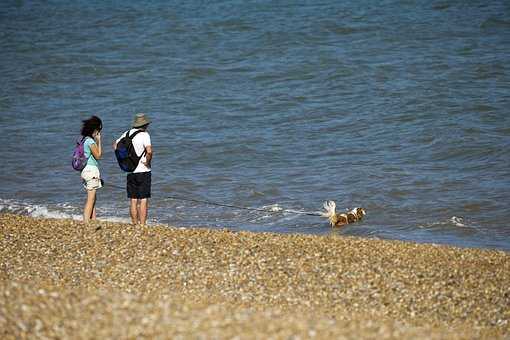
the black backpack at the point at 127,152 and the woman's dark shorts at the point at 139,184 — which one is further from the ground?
the black backpack at the point at 127,152

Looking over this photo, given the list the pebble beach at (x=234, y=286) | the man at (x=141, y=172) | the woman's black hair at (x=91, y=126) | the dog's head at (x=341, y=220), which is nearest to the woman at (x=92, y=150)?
the woman's black hair at (x=91, y=126)

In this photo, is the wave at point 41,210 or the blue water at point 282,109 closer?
the wave at point 41,210

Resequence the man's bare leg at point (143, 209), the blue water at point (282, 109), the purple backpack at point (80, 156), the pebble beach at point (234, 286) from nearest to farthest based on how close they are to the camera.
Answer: the pebble beach at point (234, 286) < the purple backpack at point (80, 156) < the man's bare leg at point (143, 209) < the blue water at point (282, 109)

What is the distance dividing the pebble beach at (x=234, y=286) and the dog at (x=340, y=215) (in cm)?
210

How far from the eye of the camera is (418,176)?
13891mm

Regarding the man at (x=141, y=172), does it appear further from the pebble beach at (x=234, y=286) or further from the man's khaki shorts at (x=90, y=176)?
the pebble beach at (x=234, y=286)

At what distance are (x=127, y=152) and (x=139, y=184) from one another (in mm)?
426

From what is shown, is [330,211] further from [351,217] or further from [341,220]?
[351,217]

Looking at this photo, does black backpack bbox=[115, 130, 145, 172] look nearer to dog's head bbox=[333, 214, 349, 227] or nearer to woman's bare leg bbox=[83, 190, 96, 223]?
woman's bare leg bbox=[83, 190, 96, 223]

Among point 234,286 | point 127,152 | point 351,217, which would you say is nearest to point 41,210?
point 127,152

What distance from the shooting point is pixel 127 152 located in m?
10.2

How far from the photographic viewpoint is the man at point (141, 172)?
10172mm

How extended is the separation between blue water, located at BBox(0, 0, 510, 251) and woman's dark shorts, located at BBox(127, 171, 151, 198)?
6.88ft

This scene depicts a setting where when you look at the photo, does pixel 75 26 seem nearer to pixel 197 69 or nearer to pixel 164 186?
pixel 197 69
